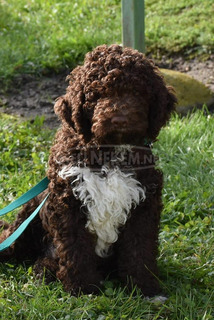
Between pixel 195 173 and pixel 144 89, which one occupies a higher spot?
pixel 144 89

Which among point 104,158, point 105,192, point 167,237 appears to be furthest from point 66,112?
point 167,237

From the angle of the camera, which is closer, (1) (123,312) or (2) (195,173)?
(1) (123,312)

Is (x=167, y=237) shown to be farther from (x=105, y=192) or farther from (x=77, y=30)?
(x=77, y=30)

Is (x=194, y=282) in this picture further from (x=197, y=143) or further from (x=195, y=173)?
(x=197, y=143)

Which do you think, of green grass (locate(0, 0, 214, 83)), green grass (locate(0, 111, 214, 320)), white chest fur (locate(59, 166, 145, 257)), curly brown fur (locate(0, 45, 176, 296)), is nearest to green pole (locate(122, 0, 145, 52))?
green grass (locate(0, 111, 214, 320))

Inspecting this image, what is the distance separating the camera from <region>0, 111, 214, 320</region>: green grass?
3.48 m

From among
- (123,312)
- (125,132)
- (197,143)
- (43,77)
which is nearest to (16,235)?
(123,312)

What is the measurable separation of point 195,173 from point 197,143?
495mm

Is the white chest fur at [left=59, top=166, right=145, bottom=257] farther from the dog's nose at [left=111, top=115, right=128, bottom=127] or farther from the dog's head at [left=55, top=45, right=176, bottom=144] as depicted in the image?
the dog's nose at [left=111, top=115, right=128, bottom=127]

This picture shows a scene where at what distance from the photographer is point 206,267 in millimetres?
3986

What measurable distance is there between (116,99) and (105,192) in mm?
545

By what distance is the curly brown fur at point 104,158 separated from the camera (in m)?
3.28

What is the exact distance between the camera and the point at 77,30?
25.5ft

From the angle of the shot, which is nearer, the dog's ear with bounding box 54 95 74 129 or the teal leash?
the dog's ear with bounding box 54 95 74 129
